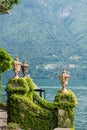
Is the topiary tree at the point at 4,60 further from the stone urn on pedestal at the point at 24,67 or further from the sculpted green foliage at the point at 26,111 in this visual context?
the stone urn on pedestal at the point at 24,67

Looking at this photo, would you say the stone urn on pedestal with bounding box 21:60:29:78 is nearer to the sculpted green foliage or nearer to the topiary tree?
the sculpted green foliage

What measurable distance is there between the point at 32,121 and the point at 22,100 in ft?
3.62

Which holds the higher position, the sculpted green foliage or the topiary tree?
the topiary tree

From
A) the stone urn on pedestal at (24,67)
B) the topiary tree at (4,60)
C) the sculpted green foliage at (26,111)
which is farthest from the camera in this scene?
the stone urn on pedestal at (24,67)

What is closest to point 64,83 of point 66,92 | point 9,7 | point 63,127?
point 66,92

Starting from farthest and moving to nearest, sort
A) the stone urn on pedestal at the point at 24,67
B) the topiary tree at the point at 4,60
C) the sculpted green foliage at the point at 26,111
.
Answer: the stone urn on pedestal at the point at 24,67, the sculpted green foliage at the point at 26,111, the topiary tree at the point at 4,60

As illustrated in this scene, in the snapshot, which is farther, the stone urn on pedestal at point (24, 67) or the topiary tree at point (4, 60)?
the stone urn on pedestal at point (24, 67)

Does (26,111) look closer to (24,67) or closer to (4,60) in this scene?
(24,67)

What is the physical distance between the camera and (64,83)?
87.4 ft

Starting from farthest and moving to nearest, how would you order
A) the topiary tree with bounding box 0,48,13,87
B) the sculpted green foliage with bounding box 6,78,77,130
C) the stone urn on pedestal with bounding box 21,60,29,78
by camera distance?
the stone urn on pedestal with bounding box 21,60,29,78, the sculpted green foliage with bounding box 6,78,77,130, the topiary tree with bounding box 0,48,13,87

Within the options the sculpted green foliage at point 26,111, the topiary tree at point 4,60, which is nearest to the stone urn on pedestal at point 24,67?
the sculpted green foliage at point 26,111

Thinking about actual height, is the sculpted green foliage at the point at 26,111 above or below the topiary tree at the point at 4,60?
below

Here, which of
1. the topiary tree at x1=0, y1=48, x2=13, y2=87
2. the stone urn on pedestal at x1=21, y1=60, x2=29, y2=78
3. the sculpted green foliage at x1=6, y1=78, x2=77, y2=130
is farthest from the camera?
the stone urn on pedestal at x1=21, y1=60, x2=29, y2=78

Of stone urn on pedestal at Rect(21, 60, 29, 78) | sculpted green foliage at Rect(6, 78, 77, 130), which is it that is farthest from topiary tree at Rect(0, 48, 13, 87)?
stone urn on pedestal at Rect(21, 60, 29, 78)
